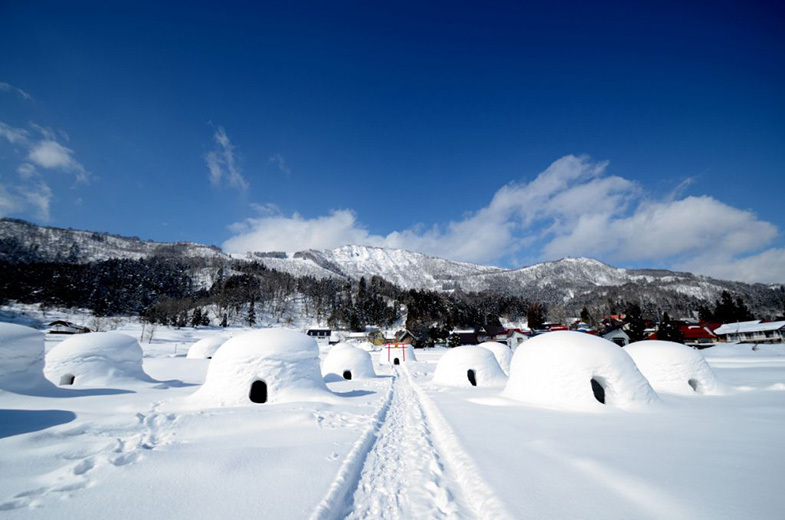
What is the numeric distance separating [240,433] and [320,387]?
5711mm

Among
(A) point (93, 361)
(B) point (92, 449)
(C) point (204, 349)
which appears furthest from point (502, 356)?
(C) point (204, 349)

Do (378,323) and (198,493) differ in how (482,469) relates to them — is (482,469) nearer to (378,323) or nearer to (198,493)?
(198,493)

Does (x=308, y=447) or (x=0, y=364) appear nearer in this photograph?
(x=308, y=447)

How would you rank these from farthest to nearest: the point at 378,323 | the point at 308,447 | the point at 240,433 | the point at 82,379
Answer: the point at 378,323, the point at 82,379, the point at 240,433, the point at 308,447

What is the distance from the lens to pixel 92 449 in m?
6.36

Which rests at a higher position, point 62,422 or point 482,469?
point 62,422

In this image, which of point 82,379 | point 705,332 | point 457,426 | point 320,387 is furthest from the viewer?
point 705,332

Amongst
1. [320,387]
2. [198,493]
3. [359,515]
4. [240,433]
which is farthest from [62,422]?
[359,515]

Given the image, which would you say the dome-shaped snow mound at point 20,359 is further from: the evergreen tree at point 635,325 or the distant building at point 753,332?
the distant building at point 753,332

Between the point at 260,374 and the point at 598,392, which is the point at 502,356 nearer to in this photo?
the point at 598,392

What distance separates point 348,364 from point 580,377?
1734cm

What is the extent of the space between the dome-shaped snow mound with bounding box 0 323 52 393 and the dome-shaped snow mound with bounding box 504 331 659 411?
19591 millimetres

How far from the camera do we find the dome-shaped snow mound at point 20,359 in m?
12.2

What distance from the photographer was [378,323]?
94.3 metres
